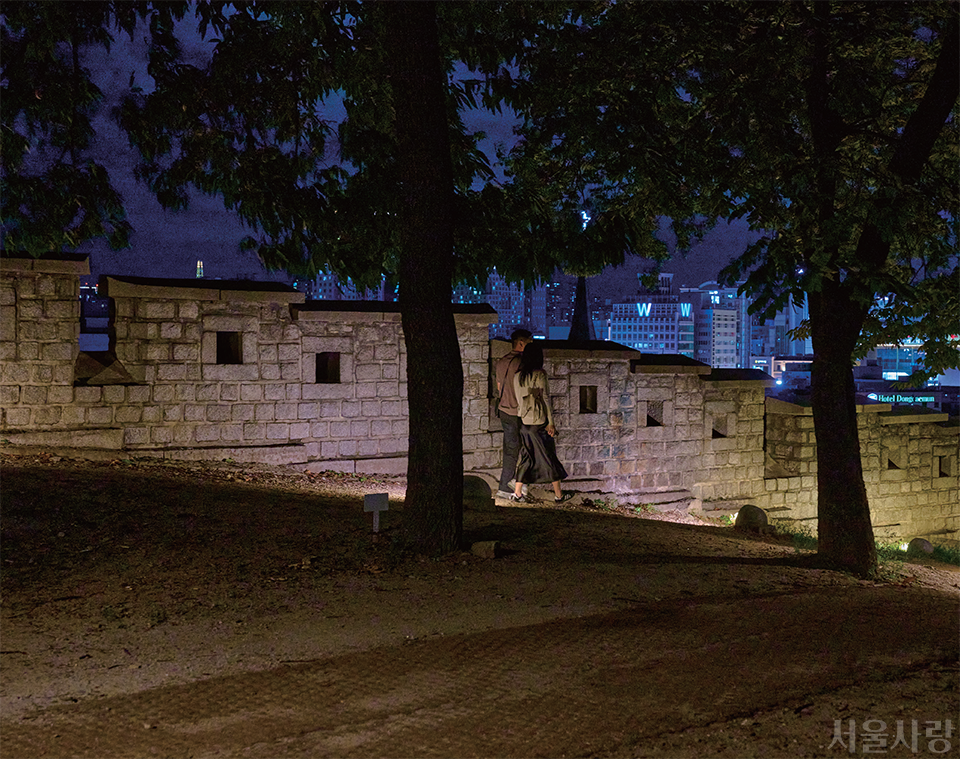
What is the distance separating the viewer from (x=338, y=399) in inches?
460

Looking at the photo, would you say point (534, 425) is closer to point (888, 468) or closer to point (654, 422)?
point (654, 422)

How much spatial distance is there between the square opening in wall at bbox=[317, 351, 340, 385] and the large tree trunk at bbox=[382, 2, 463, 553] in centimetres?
475

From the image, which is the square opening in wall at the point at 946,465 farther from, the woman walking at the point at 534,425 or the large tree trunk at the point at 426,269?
the large tree trunk at the point at 426,269

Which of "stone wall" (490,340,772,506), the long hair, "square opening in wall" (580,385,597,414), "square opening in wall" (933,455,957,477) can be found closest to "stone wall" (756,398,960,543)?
"square opening in wall" (933,455,957,477)

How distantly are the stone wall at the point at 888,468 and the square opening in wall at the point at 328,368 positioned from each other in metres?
7.61

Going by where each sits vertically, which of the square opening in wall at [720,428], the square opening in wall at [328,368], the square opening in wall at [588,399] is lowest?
the square opening in wall at [720,428]

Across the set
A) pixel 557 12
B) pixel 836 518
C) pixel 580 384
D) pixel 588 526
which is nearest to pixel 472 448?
pixel 580 384

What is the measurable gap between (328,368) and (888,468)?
10605 millimetres

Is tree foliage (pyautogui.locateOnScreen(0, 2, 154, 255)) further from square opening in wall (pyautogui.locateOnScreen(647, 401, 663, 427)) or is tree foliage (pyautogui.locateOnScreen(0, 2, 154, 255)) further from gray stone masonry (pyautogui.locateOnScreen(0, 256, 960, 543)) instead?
square opening in wall (pyautogui.locateOnScreen(647, 401, 663, 427))

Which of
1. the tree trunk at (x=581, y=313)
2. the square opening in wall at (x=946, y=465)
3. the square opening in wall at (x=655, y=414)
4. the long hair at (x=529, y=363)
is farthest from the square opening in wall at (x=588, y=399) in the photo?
the tree trunk at (x=581, y=313)

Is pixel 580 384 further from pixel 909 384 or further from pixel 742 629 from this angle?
pixel 742 629

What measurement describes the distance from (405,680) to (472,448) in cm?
784

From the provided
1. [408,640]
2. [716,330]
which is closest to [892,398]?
[408,640]

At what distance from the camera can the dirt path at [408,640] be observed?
4070mm
